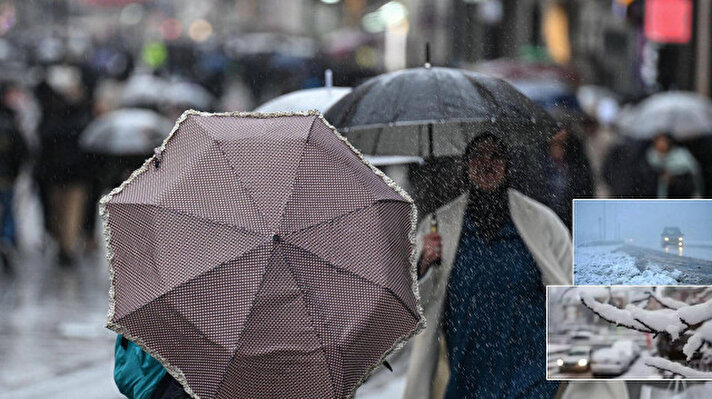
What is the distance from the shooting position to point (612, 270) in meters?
5.76

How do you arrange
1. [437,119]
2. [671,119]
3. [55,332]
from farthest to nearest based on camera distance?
[671,119]
[55,332]
[437,119]

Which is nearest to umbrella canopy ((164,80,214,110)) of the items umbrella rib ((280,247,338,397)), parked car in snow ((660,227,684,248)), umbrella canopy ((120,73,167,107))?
umbrella canopy ((120,73,167,107))

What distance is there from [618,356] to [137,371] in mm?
2232

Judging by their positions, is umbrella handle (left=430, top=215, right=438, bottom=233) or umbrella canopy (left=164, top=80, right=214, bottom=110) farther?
umbrella canopy (left=164, top=80, right=214, bottom=110)

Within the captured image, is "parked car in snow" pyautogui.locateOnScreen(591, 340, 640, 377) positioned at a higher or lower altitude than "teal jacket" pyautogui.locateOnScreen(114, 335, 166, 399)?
lower

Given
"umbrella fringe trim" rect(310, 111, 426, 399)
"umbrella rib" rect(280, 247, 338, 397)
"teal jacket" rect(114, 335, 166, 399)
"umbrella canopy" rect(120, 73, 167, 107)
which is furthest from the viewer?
"umbrella canopy" rect(120, 73, 167, 107)

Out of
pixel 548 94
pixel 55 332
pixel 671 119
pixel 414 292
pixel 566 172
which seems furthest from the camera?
pixel 671 119

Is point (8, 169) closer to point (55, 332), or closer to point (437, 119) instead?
point (55, 332)

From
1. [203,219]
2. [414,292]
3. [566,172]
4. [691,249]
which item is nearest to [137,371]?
[203,219]

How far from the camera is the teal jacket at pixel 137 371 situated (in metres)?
4.52

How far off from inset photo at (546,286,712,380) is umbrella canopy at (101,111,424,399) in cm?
151

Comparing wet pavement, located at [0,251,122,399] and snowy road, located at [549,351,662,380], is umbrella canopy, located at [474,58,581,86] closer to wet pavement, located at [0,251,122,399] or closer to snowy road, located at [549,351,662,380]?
wet pavement, located at [0,251,122,399]

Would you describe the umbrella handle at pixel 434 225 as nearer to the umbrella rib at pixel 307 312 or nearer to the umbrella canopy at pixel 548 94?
the umbrella rib at pixel 307 312

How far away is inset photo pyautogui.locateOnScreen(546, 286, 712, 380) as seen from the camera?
5.73 metres
